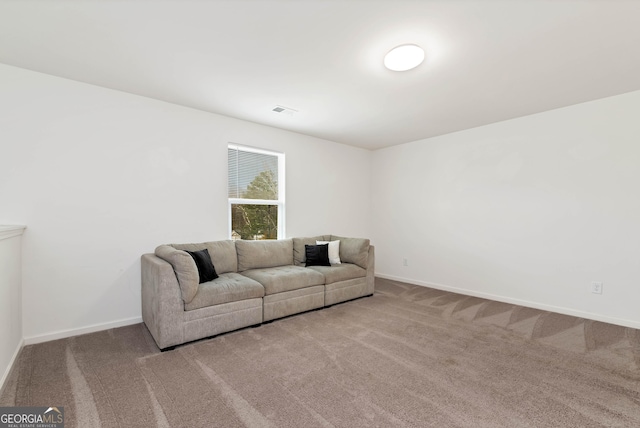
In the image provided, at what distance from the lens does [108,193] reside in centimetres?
302

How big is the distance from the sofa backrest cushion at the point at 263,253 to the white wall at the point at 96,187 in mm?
405

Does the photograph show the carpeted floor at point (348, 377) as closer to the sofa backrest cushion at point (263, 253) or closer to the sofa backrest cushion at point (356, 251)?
the sofa backrest cushion at point (263, 253)

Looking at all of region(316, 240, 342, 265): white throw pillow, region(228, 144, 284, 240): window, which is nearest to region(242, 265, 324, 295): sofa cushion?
region(316, 240, 342, 265): white throw pillow

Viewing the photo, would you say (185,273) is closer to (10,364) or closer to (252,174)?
(10,364)

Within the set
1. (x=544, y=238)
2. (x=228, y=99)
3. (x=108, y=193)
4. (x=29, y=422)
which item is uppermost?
(x=228, y=99)

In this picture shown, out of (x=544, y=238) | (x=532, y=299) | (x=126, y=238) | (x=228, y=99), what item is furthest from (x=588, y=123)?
(x=126, y=238)

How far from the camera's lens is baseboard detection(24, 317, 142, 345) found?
2.64 m

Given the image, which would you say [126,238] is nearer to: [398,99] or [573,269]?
[398,99]

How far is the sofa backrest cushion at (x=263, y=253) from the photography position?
371cm

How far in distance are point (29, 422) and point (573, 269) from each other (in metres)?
5.19

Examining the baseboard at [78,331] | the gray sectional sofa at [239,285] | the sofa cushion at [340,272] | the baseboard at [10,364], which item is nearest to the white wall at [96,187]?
the baseboard at [78,331]

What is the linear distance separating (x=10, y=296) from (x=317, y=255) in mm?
3079

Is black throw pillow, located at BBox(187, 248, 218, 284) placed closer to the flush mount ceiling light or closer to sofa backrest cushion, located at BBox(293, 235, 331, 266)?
→ sofa backrest cushion, located at BBox(293, 235, 331, 266)

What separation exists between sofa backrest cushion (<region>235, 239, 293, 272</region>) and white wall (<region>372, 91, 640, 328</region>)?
235cm
